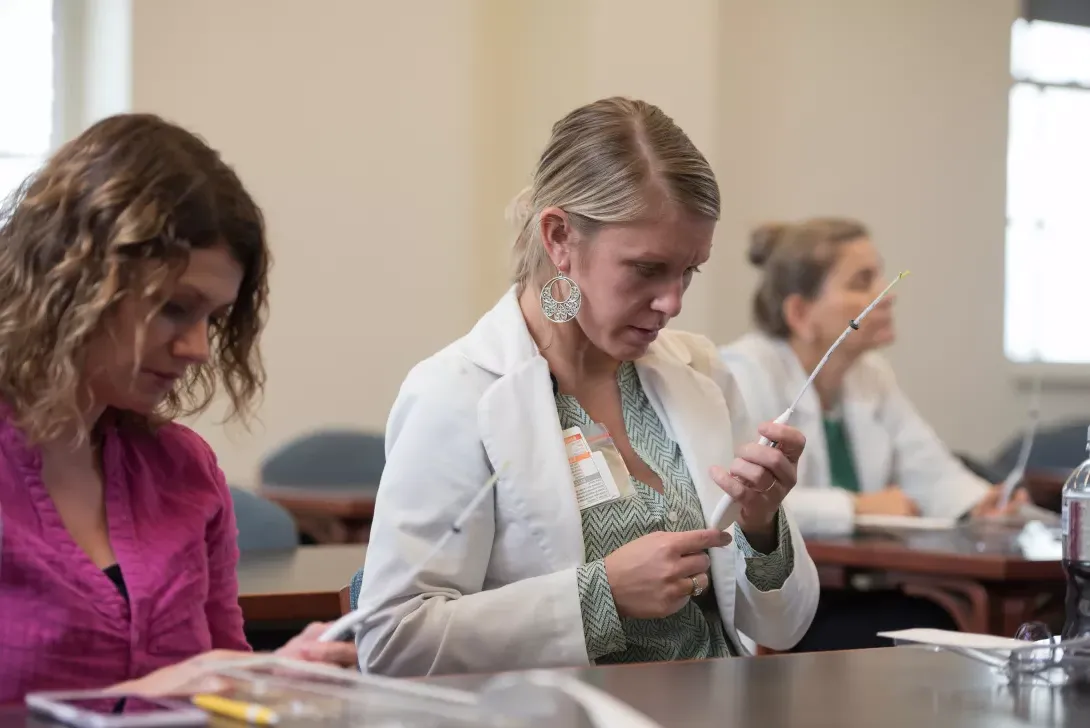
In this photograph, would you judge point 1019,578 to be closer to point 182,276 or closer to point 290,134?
point 182,276

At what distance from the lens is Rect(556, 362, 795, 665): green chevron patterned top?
177 centimetres

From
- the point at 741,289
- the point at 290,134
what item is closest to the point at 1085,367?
the point at 741,289

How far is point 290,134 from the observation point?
484 cm

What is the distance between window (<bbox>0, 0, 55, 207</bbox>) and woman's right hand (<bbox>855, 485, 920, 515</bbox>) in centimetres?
298

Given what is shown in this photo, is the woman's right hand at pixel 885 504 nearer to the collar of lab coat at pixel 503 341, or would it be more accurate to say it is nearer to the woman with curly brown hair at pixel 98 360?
the collar of lab coat at pixel 503 341

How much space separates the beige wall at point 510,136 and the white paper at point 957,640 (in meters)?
3.35

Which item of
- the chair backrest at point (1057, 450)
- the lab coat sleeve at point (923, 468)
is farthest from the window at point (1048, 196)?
the lab coat sleeve at point (923, 468)

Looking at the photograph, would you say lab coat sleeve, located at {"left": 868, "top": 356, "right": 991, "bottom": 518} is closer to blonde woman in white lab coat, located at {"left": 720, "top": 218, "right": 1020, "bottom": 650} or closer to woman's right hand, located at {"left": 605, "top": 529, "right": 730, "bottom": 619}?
blonde woman in white lab coat, located at {"left": 720, "top": 218, "right": 1020, "bottom": 650}

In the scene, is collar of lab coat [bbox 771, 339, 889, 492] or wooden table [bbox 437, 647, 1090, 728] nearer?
wooden table [bbox 437, 647, 1090, 728]

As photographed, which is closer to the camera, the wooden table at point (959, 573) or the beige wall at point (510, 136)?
the wooden table at point (959, 573)

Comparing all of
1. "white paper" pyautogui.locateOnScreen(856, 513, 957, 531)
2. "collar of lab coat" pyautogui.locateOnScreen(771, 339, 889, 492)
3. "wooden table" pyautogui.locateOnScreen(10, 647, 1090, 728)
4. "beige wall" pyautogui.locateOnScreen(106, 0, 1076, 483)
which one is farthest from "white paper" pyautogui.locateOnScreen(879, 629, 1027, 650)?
"beige wall" pyautogui.locateOnScreen(106, 0, 1076, 483)

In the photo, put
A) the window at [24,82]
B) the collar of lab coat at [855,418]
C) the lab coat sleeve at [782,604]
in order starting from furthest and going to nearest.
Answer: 1. the window at [24,82]
2. the collar of lab coat at [855,418]
3. the lab coat sleeve at [782,604]

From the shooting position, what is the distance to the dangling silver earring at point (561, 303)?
1.89 meters

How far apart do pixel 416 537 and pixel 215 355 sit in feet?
1.11
